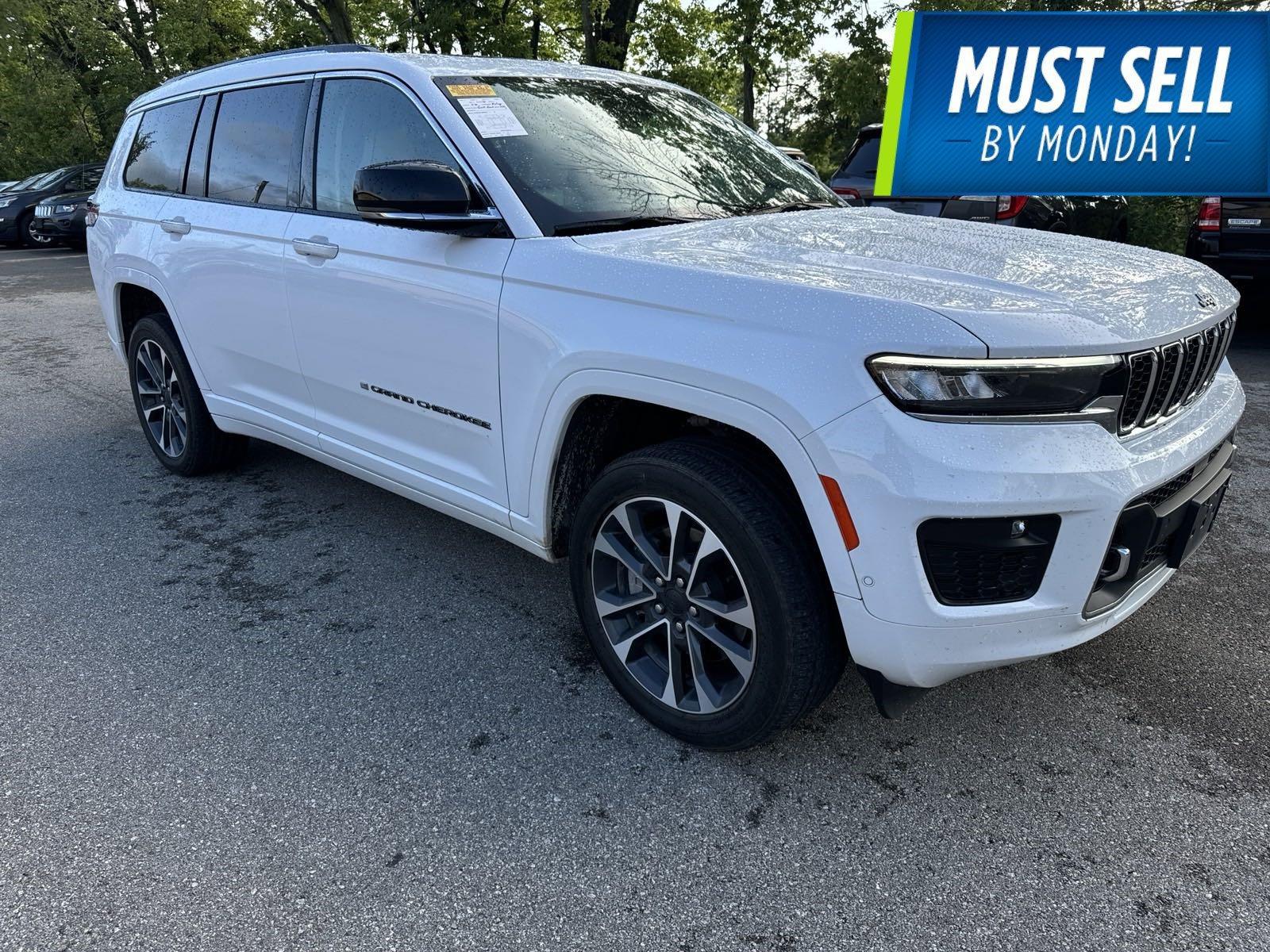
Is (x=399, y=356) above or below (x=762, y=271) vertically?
below

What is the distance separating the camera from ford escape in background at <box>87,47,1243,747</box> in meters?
2.01

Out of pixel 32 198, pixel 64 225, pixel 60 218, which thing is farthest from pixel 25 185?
pixel 64 225

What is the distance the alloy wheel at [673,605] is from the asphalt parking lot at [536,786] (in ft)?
0.62

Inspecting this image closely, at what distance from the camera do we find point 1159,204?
9.79 metres

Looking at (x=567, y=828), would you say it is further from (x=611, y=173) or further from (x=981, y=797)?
(x=611, y=173)

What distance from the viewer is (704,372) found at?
7.34 feet

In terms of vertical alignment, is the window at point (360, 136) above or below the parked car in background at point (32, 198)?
above

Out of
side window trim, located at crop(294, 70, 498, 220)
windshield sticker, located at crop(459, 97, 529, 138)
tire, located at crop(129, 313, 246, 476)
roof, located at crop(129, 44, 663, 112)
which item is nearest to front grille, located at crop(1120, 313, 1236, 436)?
side window trim, located at crop(294, 70, 498, 220)

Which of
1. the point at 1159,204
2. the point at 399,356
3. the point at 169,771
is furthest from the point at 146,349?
the point at 1159,204

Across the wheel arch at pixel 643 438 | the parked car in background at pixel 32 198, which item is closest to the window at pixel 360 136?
the wheel arch at pixel 643 438

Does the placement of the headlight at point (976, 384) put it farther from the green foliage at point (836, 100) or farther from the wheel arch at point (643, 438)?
the green foliage at point (836, 100)

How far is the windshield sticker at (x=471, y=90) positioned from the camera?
3.04 m

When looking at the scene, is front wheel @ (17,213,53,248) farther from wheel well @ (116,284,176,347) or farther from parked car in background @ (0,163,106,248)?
wheel well @ (116,284,176,347)

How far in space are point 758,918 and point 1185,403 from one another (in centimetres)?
168
